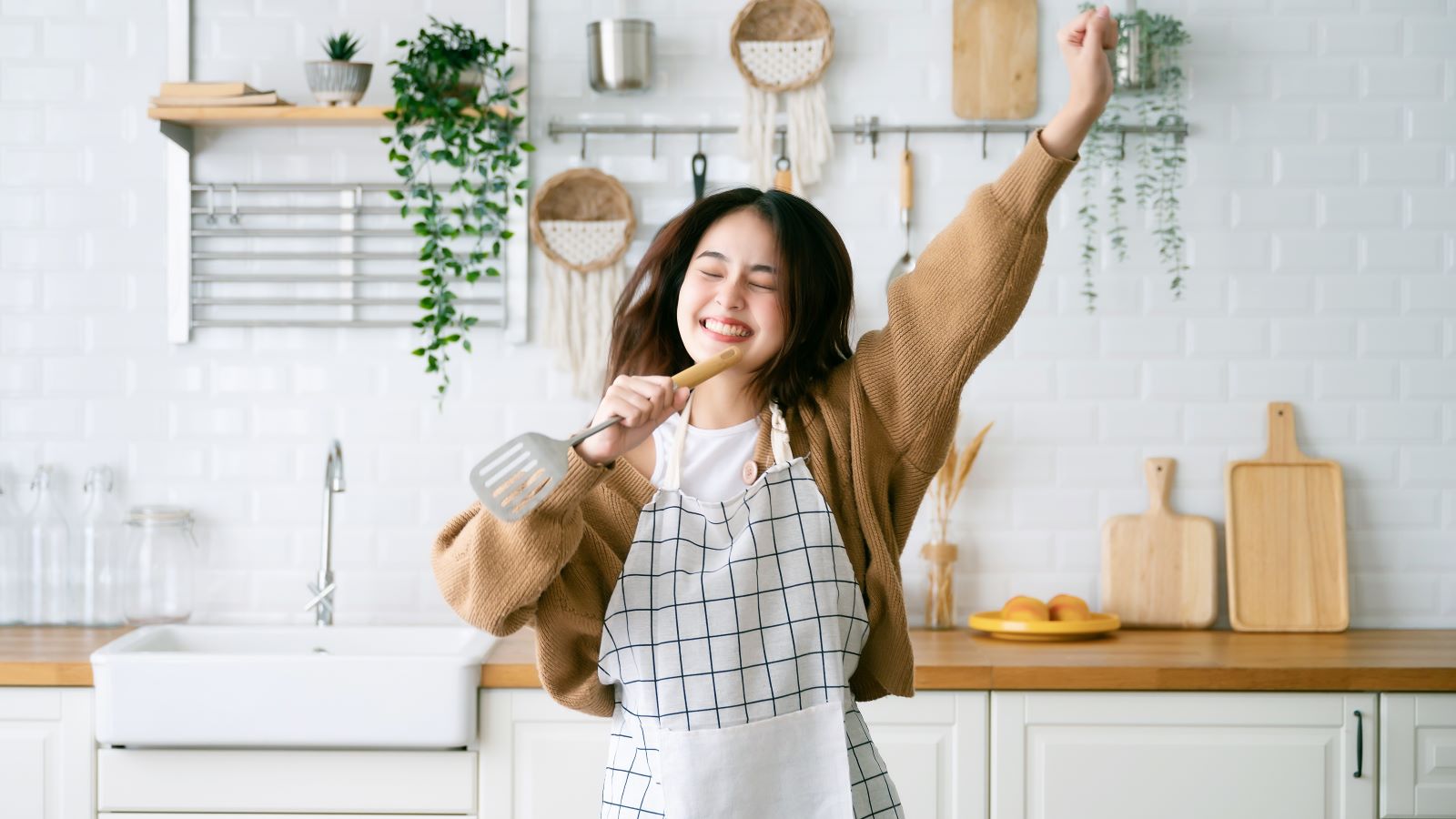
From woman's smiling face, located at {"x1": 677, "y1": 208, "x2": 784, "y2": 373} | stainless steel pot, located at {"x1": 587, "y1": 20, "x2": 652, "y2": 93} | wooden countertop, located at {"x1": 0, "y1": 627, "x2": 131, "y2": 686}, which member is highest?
stainless steel pot, located at {"x1": 587, "y1": 20, "x2": 652, "y2": 93}

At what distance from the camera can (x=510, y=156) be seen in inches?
109

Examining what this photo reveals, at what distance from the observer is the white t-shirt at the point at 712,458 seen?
1.42m

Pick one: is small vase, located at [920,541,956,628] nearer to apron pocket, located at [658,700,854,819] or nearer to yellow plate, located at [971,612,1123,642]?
yellow plate, located at [971,612,1123,642]

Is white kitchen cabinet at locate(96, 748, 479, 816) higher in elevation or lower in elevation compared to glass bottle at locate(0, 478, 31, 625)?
lower

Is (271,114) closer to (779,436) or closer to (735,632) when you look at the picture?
(779,436)

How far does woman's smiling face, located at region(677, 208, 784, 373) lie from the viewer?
1363mm

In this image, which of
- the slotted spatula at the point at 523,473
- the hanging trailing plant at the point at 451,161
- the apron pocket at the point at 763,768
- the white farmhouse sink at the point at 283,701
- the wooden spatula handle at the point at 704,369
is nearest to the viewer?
the slotted spatula at the point at 523,473

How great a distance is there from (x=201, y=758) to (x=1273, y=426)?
223cm

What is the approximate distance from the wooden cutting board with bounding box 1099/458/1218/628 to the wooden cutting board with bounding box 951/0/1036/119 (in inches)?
32.7

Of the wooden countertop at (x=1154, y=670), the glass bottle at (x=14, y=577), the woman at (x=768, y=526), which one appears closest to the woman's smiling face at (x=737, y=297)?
the woman at (x=768, y=526)

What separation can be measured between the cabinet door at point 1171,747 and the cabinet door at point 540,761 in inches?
28.5

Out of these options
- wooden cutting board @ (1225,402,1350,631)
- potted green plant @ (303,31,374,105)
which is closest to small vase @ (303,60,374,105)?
potted green plant @ (303,31,374,105)

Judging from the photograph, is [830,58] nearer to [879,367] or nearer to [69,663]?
[879,367]

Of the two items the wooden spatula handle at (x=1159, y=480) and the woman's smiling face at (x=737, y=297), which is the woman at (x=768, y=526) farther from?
the wooden spatula handle at (x=1159, y=480)
